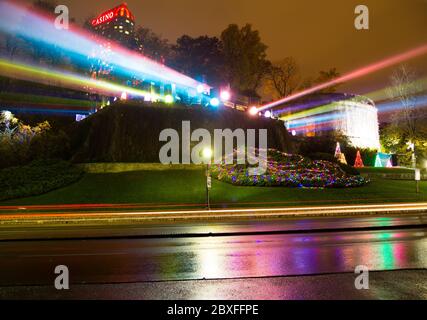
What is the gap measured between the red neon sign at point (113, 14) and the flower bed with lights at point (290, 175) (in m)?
30.0

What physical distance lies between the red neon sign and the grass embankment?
88.3 ft

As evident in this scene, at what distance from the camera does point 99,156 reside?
3466cm

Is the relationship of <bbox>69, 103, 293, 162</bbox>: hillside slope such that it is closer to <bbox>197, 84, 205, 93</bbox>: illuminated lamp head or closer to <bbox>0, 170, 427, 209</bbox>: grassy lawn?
<bbox>197, 84, 205, 93</bbox>: illuminated lamp head

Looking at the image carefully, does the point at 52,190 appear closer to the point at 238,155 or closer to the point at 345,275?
the point at 238,155

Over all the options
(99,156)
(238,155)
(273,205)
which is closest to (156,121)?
(99,156)

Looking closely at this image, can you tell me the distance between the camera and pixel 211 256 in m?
9.74

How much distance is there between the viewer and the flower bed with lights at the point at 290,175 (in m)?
29.7

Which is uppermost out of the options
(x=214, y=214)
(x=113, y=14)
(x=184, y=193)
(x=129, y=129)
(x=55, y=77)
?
(x=113, y=14)

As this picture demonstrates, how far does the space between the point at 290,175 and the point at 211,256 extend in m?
21.3

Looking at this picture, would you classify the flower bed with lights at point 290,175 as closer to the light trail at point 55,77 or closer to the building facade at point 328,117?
the light trail at point 55,77

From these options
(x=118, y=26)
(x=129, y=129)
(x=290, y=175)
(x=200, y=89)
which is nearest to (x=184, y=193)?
(x=290, y=175)

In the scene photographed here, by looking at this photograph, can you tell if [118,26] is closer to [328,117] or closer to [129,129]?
[129,129]

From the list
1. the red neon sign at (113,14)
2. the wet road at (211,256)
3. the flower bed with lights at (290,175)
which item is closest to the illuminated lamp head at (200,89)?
the flower bed with lights at (290,175)

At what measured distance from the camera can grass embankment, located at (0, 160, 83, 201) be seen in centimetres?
2720
